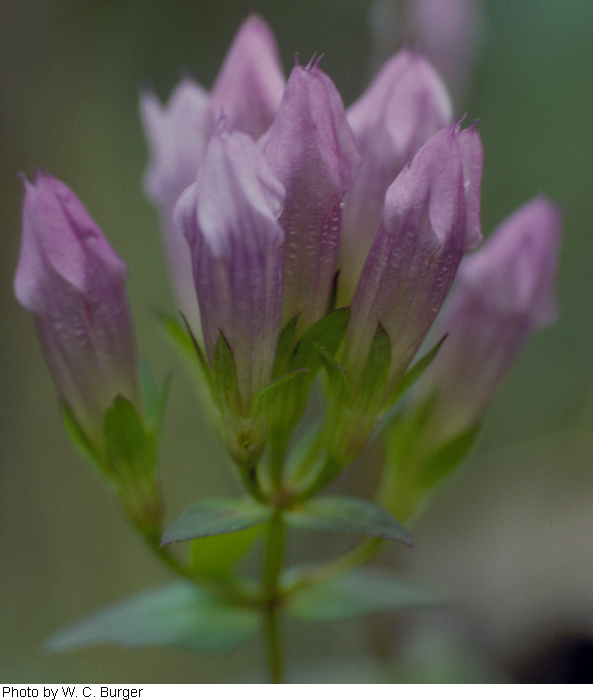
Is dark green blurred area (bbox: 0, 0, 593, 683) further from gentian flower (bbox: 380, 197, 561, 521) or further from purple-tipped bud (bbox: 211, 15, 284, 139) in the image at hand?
purple-tipped bud (bbox: 211, 15, 284, 139)

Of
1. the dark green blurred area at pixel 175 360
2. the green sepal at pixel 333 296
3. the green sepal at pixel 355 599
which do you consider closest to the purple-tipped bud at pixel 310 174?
the green sepal at pixel 333 296

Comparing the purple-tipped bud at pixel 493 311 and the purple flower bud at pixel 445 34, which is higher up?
the purple flower bud at pixel 445 34

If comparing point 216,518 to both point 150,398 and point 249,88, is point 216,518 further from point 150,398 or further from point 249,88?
point 249,88

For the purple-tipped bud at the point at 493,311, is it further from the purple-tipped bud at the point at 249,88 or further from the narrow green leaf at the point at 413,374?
the purple-tipped bud at the point at 249,88

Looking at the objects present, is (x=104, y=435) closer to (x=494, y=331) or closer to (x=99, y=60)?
(x=494, y=331)

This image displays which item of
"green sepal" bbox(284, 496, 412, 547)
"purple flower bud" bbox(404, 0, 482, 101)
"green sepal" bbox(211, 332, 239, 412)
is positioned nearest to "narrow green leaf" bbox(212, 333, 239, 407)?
"green sepal" bbox(211, 332, 239, 412)

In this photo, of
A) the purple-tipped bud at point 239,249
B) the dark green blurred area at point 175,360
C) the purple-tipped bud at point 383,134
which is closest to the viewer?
the purple-tipped bud at point 239,249
